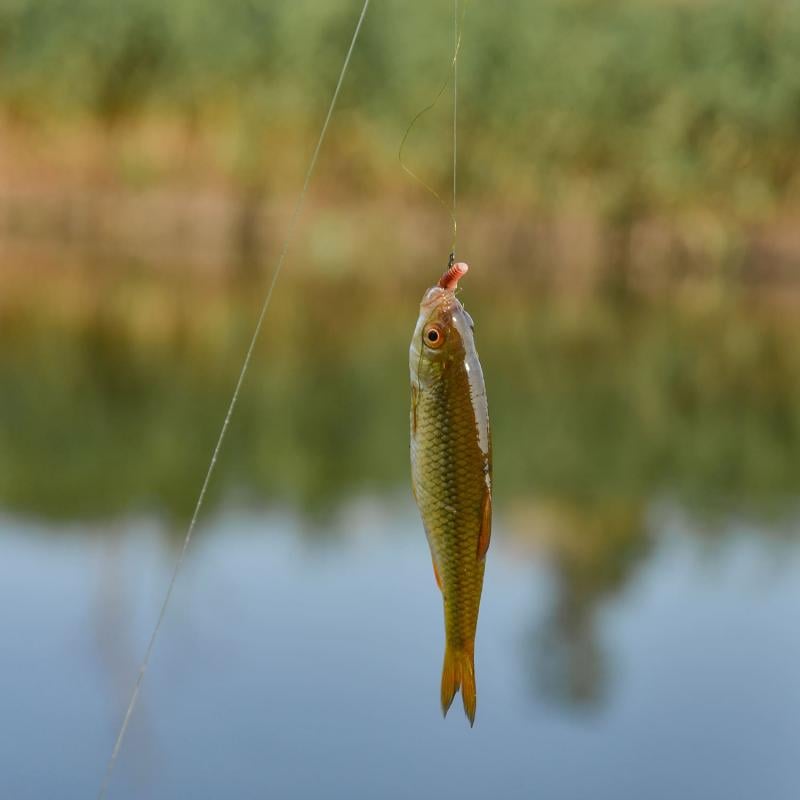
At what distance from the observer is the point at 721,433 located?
32.1ft

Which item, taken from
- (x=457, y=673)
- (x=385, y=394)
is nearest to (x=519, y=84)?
(x=385, y=394)

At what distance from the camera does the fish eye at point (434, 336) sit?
4.36 feet

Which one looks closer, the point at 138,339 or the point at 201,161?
the point at 138,339

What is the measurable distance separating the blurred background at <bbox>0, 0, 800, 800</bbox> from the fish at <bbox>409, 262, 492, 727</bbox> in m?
3.25

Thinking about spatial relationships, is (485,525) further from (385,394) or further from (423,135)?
(423,135)

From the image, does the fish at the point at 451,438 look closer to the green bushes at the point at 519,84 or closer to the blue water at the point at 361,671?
the blue water at the point at 361,671

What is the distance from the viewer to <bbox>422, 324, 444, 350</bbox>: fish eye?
1329mm

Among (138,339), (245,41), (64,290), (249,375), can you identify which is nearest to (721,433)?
(249,375)

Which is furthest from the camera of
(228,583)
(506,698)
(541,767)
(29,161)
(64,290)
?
(29,161)

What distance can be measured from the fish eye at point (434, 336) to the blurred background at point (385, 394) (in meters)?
3.35

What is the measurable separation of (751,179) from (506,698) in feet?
44.2

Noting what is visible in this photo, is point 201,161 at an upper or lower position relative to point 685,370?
upper

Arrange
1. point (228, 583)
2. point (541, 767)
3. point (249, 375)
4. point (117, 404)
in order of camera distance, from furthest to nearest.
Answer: point (249, 375)
point (117, 404)
point (228, 583)
point (541, 767)

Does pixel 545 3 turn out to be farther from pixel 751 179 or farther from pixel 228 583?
pixel 228 583
